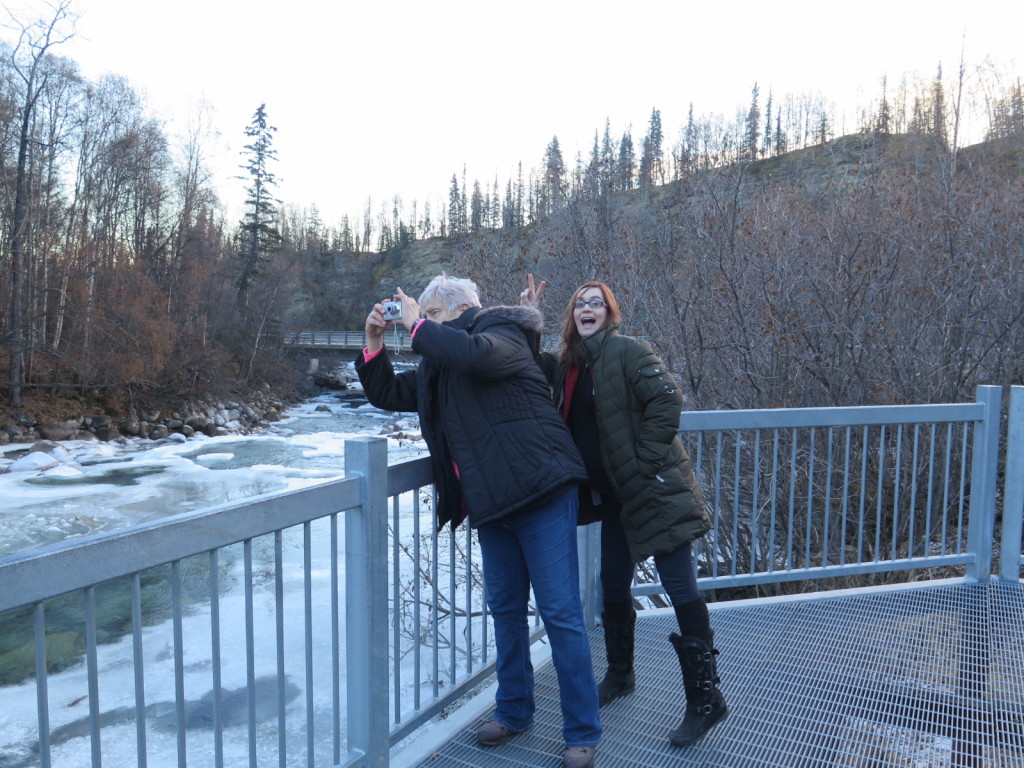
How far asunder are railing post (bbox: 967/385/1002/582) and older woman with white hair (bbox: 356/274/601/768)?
2955mm

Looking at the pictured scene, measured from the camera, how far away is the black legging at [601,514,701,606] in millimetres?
2848

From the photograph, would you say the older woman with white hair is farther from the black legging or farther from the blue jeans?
the black legging

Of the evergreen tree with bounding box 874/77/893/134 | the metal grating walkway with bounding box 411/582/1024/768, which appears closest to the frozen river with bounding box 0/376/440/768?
the metal grating walkway with bounding box 411/582/1024/768

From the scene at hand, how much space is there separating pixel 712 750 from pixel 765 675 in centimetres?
68

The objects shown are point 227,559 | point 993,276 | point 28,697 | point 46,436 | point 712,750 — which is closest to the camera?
point 712,750

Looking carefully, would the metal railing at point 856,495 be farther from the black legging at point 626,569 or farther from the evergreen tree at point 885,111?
the evergreen tree at point 885,111

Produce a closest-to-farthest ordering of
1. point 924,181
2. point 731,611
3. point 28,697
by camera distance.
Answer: point 731,611, point 28,697, point 924,181

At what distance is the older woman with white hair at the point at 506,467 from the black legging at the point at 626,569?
1.27 feet

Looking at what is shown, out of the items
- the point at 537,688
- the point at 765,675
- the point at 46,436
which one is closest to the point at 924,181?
the point at 765,675

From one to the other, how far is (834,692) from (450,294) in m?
2.35

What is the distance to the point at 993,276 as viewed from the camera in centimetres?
819

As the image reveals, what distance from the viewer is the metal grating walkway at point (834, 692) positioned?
2734 mm

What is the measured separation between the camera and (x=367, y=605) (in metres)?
2.38

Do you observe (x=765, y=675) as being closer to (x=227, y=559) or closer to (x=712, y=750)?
(x=712, y=750)
